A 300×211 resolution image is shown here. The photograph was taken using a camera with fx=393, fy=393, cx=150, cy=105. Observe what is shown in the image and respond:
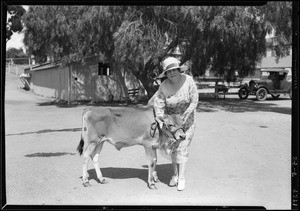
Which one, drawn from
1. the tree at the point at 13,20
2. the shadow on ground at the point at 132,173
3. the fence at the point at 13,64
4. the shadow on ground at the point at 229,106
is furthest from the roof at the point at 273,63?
the tree at the point at 13,20

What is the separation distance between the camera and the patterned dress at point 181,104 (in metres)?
4.85

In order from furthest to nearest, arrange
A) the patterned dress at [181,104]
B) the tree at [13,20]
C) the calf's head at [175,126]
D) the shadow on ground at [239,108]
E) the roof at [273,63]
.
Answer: the roof at [273,63] → the shadow on ground at [239,108] → the patterned dress at [181,104] → the calf's head at [175,126] → the tree at [13,20]

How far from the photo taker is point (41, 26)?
1734 cm

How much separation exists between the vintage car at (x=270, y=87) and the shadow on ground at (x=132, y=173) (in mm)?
17307

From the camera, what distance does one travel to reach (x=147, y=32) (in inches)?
620

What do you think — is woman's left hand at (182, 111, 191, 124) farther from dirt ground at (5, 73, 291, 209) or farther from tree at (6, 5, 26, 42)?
tree at (6, 5, 26, 42)

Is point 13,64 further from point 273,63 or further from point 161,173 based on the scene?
point 273,63

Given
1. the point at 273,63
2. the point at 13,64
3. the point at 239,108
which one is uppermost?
the point at 273,63

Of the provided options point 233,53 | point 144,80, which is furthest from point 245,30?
point 144,80

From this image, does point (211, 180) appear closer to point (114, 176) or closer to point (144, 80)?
point (114, 176)

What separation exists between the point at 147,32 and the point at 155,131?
11216 millimetres

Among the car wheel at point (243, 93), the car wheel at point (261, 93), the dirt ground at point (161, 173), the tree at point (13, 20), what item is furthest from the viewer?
the car wheel at point (243, 93)

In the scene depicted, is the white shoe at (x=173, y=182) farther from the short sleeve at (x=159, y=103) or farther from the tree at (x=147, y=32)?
the tree at (x=147, y=32)

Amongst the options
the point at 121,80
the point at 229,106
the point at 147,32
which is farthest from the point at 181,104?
the point at 121,80
